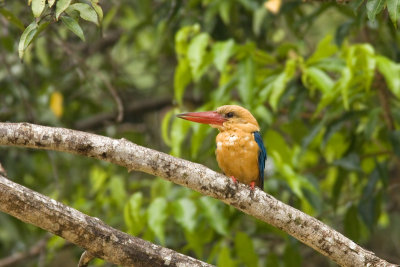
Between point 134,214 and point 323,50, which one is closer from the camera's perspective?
point 134,214

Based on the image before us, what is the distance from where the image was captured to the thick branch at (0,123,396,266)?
2.60 m

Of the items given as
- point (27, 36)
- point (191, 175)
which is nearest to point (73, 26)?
point (27, 36)

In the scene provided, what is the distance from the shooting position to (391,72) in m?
3.91

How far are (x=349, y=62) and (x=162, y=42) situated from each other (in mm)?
2390

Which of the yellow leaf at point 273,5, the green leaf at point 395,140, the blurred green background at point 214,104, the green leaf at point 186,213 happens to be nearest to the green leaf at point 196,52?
the blurred green background at point 214,104

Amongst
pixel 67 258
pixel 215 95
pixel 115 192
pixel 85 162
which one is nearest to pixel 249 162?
pixel 215 95

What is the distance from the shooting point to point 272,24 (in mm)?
5855

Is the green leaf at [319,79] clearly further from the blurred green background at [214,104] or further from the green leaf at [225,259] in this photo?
the green leaf at [225,259]

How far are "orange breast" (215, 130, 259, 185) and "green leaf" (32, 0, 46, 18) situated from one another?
1599 millimetres

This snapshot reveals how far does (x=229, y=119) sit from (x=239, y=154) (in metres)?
0.27

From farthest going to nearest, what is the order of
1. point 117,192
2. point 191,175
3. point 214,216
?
1. point 117,192
2. point 214,216
3. point 191,175

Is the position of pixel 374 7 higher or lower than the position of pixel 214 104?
higher

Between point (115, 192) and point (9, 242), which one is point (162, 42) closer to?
point (115, 192)

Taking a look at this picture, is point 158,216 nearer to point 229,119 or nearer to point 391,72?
point 229,119
